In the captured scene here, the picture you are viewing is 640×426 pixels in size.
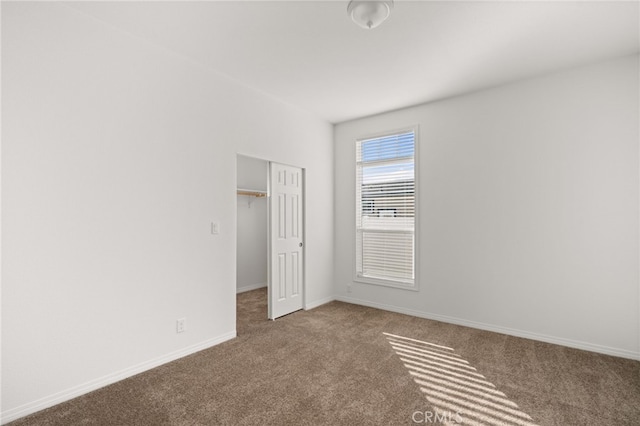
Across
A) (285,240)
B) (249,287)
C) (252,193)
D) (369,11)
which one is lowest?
(249,287)

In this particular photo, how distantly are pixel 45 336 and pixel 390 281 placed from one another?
369 cm

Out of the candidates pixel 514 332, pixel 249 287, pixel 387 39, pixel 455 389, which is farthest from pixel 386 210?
pixel 249 287

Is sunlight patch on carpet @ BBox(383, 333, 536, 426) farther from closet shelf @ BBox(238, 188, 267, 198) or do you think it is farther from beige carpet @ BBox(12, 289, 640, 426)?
closet shelf @ BBox(238, 188, 267, 198)

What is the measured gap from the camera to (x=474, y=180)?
3820mm

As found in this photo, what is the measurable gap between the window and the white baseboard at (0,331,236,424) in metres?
2.44

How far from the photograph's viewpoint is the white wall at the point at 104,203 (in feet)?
6.90

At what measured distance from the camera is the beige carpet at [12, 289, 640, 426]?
2080mm

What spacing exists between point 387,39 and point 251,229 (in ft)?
13.6

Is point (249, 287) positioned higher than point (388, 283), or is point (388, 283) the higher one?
point (388, 283)

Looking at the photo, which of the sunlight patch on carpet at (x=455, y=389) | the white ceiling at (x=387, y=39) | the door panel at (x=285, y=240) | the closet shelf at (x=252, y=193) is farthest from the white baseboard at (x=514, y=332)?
the white ceiling at (x=387, y=39)

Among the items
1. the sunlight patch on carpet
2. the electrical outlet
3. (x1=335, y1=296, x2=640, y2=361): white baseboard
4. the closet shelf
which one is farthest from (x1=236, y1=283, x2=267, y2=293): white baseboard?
the sunlight patch on carpet

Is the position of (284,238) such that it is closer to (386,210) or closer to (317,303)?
(317,303)

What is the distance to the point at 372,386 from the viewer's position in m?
2.45

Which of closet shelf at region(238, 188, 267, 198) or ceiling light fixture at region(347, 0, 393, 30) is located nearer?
ceiling light fixture at region(347, 0, 393, 30)
